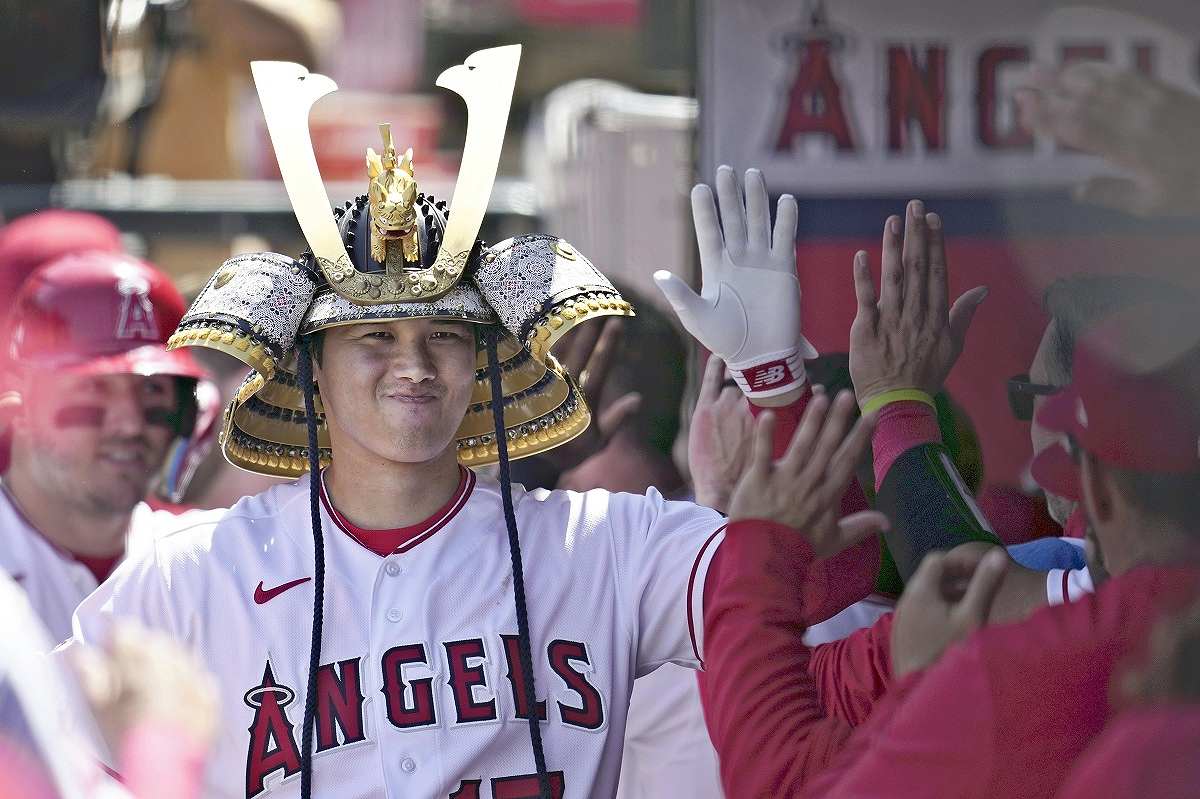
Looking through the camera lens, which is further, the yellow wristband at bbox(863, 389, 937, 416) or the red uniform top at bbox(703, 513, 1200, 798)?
the yellow wristband at bbox(863, 389, 937, 416)

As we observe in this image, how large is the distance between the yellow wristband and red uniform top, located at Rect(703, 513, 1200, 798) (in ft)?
0.82

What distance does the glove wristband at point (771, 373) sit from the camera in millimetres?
2488

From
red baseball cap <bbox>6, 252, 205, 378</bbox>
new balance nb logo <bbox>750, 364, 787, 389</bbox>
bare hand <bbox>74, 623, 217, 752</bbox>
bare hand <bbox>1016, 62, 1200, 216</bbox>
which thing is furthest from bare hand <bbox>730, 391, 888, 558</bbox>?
red baseball cap <bbox>6, 252, 205, 378</bbox>

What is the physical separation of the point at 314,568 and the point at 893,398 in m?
0.95

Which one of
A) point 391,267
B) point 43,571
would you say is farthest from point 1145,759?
point 43,571

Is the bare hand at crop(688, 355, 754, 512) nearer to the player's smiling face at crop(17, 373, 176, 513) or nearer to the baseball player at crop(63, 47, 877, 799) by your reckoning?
the baseball player at crop(63, 47, 877, 799)

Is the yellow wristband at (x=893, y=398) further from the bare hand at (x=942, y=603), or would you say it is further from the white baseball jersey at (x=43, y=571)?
the white baseball jersey at (x=43, y=571)

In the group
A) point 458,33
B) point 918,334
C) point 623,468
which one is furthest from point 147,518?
point 458,33

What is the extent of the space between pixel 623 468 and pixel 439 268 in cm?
114

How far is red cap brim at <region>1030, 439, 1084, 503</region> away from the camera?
89.4 inches

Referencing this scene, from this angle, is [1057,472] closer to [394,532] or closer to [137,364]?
[394,532]

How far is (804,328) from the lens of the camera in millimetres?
2855

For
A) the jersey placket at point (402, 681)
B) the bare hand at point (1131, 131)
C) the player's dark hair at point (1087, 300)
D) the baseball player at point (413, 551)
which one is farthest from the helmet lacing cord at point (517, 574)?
the bare hand at point (1131, 131)

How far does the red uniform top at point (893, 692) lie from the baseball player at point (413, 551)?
0.11 m
